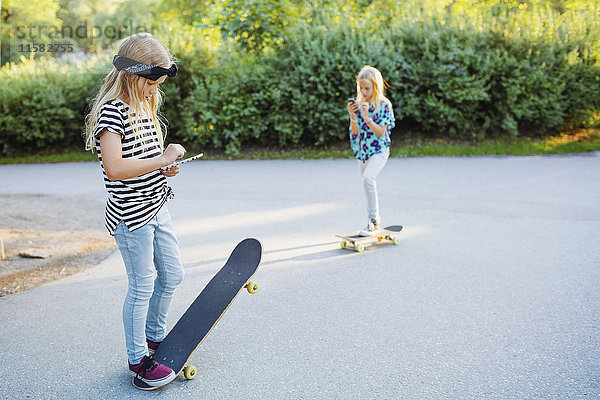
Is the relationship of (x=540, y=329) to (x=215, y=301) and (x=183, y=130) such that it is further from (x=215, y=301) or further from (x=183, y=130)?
(x=183, y=130)

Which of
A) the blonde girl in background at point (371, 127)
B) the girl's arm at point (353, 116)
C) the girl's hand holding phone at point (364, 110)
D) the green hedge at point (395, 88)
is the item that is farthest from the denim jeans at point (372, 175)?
the green hedge at point (395, 88)

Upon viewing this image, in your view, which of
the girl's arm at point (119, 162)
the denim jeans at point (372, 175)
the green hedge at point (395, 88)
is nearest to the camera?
the girl's arm at point (119, 162)

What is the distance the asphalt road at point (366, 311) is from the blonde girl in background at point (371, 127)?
63 centimetres

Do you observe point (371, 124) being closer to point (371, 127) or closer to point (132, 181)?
point (371, 127)

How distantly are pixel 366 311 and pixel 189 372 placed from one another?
1.42 meters

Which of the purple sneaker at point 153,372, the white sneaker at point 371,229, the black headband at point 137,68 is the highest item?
the black headband at point 137,68

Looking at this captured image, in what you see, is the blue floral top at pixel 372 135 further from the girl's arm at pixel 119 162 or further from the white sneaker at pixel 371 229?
the girl's arm at pixel 119 162

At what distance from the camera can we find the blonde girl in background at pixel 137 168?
8.27 ft

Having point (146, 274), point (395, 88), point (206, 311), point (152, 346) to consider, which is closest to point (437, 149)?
point (395, 88)

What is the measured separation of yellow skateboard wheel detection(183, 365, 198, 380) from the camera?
9.52 ft

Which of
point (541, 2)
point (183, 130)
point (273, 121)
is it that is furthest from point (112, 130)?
point (541, 2)

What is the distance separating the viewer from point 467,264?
15.8ft

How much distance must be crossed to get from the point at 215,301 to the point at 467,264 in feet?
8.60

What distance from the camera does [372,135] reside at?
17.7ft
